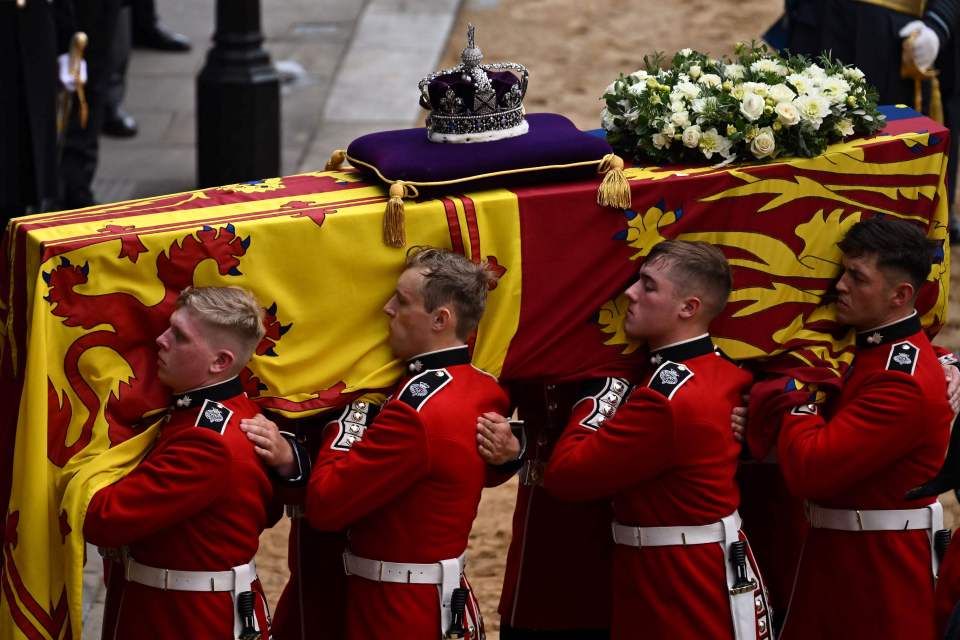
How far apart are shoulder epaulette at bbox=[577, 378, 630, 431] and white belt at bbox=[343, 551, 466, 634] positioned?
1.82 feet

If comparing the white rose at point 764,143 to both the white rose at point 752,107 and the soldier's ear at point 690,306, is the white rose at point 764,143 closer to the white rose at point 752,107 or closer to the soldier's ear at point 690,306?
the white rose at point 752,107

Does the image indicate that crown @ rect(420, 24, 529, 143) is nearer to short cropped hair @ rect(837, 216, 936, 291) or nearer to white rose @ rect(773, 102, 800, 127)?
white rose @ rect(773, 102, 800, 127)

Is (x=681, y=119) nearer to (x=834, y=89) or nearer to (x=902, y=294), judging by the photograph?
(x=834, y=89)

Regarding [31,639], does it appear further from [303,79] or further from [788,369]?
[303,79]

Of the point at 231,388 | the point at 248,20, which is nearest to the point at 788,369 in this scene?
the point at 231,388

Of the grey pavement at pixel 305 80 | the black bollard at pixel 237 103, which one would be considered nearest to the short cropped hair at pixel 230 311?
the black bollard at pixel 237 103

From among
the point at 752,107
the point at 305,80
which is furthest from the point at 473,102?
the point at 305,80

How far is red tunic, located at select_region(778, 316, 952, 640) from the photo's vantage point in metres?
4.26

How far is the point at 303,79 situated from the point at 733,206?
22.8 ft

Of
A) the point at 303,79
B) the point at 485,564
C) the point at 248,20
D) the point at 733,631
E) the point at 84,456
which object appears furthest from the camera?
the point at 303,79

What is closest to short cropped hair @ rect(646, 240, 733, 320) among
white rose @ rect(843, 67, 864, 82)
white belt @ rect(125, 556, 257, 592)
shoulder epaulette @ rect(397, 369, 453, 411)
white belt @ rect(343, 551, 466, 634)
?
shoulder epaulette @ rect(397, 369, 453, 411)

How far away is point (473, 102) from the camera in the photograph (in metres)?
4.36

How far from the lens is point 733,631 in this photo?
4340 millimetres

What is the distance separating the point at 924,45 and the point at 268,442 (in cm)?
477
